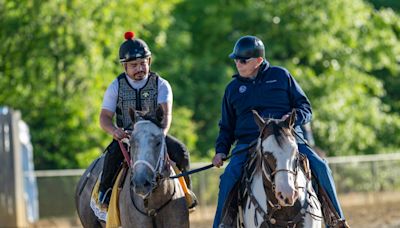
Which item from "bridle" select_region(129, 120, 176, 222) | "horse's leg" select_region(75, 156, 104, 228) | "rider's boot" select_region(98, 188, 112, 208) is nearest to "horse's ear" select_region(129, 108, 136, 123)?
"bridle" select_region(129, 120, 176, 222)

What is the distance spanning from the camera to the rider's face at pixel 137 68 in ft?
36.8

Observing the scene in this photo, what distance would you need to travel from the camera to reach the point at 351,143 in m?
35.7

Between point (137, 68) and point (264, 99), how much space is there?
1.41m

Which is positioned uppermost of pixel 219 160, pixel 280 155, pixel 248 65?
pixel 248 65

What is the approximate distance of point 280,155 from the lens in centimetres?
968

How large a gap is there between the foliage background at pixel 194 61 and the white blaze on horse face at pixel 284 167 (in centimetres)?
1857

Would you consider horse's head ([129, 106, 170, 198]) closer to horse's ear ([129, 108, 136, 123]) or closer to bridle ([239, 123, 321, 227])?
horse's ear ([129, 108, 136, 123])

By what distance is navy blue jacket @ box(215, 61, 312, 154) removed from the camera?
418 inches

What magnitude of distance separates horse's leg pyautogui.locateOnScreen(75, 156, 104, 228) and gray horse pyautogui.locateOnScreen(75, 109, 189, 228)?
1.24 meters

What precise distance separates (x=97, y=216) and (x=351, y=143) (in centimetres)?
2451

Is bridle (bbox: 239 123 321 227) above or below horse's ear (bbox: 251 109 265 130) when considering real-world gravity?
below

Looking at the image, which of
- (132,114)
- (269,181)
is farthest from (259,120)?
(132,114)

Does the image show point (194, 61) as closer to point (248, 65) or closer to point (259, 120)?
point (248, 65)

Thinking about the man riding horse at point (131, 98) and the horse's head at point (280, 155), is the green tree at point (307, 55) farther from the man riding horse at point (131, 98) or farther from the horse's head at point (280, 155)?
the horse's head at point (280, 155)
